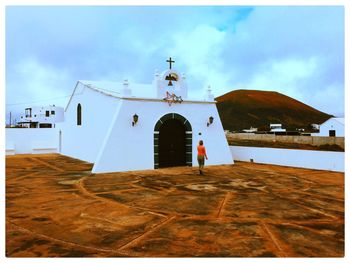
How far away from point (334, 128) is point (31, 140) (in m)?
34.5

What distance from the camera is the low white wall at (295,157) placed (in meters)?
12.5

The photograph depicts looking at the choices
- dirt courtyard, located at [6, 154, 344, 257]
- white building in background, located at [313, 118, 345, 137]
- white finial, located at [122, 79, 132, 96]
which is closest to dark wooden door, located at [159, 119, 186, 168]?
white finial, located at [122, 79, 132, 96]

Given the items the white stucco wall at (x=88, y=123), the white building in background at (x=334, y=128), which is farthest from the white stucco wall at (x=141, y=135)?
the white building in background at (x=334, y=128)

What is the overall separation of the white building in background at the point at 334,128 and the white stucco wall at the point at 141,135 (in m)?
26.8

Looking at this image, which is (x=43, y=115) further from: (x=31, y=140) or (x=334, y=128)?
(x=334, y=128)

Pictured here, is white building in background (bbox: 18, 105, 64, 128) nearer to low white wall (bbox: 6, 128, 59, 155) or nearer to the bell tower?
low white wall (bbox: 6, 128, 59, 155)

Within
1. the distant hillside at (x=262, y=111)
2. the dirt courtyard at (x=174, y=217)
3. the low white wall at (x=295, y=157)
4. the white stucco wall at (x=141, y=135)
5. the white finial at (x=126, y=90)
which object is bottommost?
the dirt courtyard at (x=174, y=217)

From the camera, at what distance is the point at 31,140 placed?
22.5m

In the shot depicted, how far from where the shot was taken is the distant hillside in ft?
230

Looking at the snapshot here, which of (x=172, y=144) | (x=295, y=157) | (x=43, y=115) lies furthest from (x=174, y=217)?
(x=43, y=115)

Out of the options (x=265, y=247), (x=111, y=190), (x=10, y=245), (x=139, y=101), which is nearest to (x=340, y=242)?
(x=265, y=247)

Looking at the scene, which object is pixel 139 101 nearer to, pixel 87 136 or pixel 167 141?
pixel 167 141

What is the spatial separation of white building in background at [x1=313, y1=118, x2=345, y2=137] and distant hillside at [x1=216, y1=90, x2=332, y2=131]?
29293 mm

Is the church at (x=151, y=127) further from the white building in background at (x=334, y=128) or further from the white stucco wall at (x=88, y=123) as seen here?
the white building in background at (x=334, y=128)
